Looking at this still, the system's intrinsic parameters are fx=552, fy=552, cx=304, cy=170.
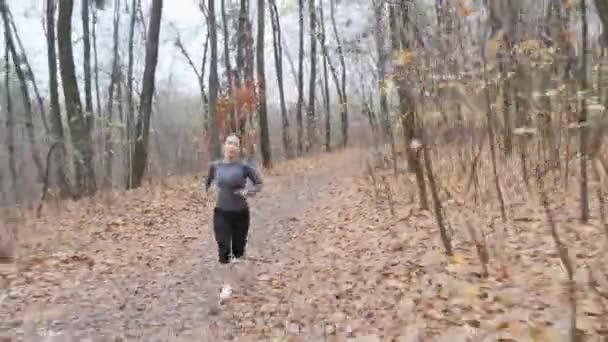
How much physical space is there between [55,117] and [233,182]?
426 inches

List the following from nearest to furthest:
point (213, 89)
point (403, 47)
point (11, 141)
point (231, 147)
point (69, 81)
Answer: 1. point (231, 147)
2. point (403, 47)
3. point (69, 81)
4. point (11, 141)
5. point (213, 89)

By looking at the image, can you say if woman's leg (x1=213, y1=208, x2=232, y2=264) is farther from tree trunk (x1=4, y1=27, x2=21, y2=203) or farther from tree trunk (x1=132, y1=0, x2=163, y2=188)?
tree trunk (x1=4, y1=27, x2=21, y2=203)

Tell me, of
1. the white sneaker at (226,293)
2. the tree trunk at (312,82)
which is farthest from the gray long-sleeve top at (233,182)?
the tree trunk at (312,82)

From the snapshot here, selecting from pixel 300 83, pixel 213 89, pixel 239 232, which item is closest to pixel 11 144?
pixel 213 89

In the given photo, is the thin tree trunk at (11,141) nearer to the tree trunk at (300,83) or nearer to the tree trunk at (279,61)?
the tree trunk at (279,61)

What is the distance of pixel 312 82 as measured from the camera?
97.6 feet

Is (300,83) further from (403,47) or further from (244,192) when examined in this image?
(244,192)

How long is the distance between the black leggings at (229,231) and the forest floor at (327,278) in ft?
1.55

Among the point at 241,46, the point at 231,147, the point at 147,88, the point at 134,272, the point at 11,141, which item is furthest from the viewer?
the point at 241,46

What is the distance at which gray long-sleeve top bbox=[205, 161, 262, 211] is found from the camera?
6.29 meters

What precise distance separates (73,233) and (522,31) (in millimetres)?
7975

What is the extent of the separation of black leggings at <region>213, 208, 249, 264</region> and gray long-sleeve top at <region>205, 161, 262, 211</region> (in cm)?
8

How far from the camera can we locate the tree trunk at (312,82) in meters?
28.6

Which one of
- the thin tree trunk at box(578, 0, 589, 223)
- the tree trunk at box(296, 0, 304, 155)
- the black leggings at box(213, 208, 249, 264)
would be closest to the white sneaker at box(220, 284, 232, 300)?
the black leggings at box(213, 208, 249, 264)
